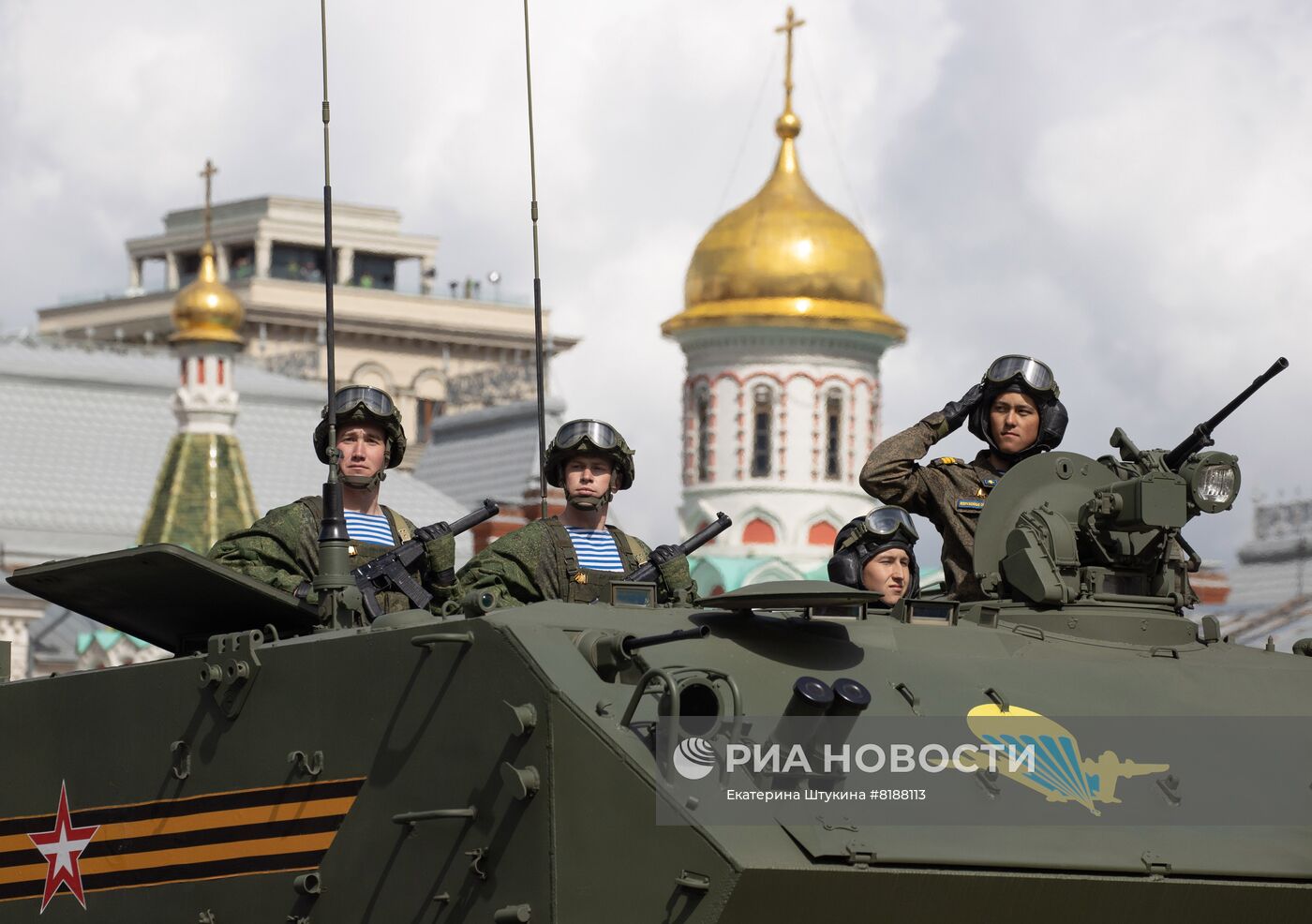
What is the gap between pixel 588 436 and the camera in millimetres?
11750

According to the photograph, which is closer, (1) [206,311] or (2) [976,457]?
(2) [976,457]

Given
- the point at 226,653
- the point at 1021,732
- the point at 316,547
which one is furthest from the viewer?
the point at 316,547

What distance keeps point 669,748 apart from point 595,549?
2.75 meters

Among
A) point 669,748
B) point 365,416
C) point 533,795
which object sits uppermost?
point 365,416

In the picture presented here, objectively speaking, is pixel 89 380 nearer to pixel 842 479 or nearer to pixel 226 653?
pixel 842 479

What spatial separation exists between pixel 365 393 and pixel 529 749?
3.39 meters

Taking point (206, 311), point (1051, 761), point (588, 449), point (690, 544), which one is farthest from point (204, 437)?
point (1051, 761)

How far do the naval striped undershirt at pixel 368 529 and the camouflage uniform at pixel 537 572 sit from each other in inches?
23.6

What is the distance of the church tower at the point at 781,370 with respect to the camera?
74438mm

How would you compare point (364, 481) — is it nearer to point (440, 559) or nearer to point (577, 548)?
point (440, 559)

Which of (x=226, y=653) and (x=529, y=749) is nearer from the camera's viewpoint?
(x=529, y=749)

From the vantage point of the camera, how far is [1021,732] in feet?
31.6

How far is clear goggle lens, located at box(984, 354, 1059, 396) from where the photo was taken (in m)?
12.1

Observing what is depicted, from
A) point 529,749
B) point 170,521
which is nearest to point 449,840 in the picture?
point 529,749
